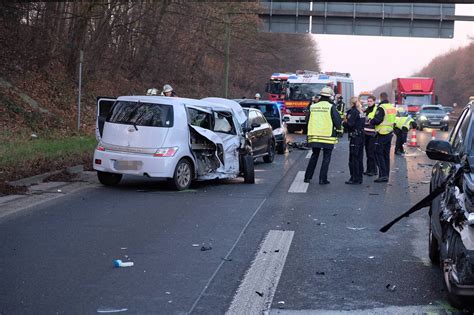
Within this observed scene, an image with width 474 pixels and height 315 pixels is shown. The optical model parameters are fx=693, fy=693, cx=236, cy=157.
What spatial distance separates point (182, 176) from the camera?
12.8 m

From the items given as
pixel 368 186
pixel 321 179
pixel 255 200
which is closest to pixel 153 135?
pixel 255 200

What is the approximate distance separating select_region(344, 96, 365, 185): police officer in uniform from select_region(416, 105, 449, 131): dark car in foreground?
97.7ft

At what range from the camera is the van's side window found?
13.1 metres

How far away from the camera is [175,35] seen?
133ft

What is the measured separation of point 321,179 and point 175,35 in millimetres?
27678

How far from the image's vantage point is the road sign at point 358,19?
4700 cm

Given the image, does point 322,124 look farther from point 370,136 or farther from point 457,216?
point 457,216

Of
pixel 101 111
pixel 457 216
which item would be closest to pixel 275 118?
pixel 101 111

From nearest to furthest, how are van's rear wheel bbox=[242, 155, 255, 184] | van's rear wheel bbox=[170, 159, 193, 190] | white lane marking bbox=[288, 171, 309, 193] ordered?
van's rear wheel bbox=[170, 159, 193, 190] → white lane marking bbox=[288, 171, 309, 193] → van's rear wheel bbox=[242, 155, 255, 184]

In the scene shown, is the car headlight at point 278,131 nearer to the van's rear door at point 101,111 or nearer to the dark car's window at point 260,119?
the dark car's window at point 260,119

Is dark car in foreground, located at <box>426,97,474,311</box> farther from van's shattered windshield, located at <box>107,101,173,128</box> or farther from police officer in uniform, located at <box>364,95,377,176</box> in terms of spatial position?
police officer in uniform, located at <box>364,95,377,176</box>

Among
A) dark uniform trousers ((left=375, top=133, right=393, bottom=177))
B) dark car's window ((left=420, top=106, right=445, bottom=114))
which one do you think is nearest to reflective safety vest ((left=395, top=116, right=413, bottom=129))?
dark uniform trousers ((left=375, top=133, right=393, bottom=177))

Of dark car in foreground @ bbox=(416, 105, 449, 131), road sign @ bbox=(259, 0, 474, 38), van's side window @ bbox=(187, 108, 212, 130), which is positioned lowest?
dark car in foreground @ bbox=(416, 105, 449, 131)

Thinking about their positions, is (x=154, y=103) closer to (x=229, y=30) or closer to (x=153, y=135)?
(x=153, y=135)
